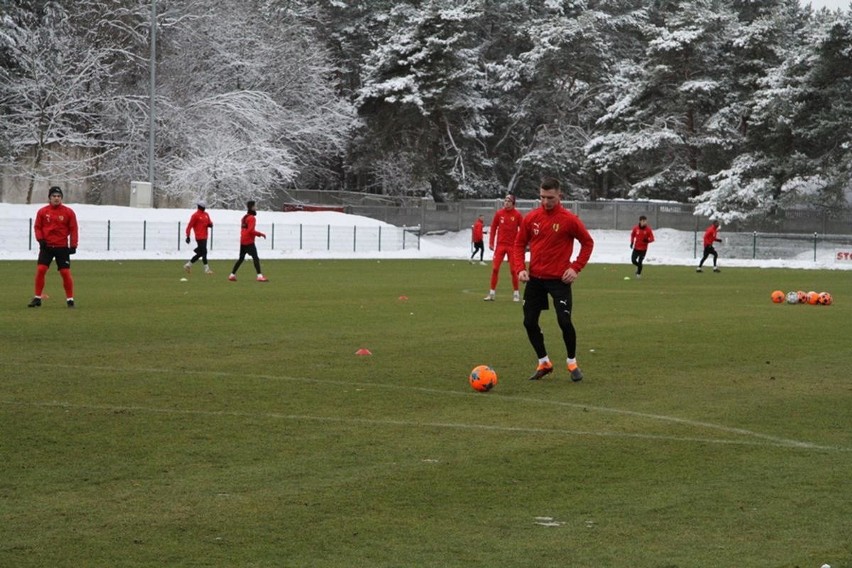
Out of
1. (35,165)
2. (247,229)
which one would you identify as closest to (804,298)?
(247,229)

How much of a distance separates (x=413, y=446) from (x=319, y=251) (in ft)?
157

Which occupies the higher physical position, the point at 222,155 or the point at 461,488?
the point at 222,155

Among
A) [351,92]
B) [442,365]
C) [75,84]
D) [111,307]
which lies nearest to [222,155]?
[75,84]

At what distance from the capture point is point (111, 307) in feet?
75.0

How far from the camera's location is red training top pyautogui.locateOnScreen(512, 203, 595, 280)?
518 inches

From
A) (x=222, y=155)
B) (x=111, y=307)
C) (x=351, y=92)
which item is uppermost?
(x=351, y=92)

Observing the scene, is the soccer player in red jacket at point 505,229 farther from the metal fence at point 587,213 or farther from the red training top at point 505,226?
the metal fence at point 587,213

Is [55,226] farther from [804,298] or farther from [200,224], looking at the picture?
[804,298]

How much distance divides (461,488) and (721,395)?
5.25 metres

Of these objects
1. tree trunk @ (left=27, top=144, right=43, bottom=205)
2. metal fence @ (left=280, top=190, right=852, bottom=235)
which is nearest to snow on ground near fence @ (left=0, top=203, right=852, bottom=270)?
metal fence @ (left=280, top=190, right=852, bottom=235)

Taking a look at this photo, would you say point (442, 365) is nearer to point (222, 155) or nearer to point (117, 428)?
point (117, 428)

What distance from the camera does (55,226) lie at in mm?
21391

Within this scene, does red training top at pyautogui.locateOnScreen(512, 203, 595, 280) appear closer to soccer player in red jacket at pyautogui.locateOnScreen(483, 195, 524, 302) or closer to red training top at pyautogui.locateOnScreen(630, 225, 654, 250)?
soccer player in red jacket at pyautogui.locateOnScreen(483, 195, 524, 302)

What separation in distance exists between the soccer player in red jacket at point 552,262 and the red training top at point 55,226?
10611 millimetres
